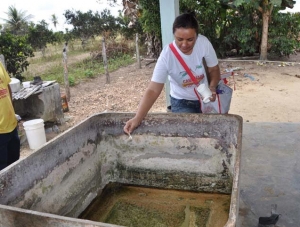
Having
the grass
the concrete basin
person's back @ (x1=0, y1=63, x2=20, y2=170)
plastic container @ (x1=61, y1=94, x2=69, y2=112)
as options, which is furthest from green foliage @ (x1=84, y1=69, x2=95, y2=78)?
the concrete basin

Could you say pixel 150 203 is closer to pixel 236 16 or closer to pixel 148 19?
pixel 148 19

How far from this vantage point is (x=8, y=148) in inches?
115

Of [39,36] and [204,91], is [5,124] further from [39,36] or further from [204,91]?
[39,36]

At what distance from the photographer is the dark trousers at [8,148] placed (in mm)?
2787

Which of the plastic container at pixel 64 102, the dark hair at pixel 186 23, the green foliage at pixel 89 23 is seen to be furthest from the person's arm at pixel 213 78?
the green foliage at pixel 89 23

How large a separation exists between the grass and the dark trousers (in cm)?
649

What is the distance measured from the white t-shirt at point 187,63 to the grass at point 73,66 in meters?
7.33

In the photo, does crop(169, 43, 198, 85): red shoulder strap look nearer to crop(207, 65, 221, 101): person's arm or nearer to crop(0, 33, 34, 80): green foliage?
crop(207, 65, 221, 101): person's arm

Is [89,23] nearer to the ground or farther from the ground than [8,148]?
farther from the ground

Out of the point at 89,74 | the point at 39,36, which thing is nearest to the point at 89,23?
the point at 39,36

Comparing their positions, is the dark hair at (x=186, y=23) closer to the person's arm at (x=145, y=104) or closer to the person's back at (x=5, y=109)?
the person's arm at (x=145, y=104)

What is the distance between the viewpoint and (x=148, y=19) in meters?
10.1

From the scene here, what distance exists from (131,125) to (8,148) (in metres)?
1.23

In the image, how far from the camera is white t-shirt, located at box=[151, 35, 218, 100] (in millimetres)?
2291
